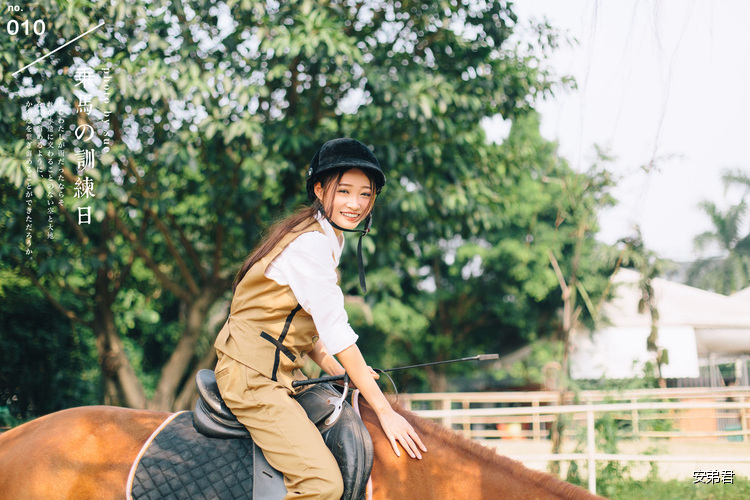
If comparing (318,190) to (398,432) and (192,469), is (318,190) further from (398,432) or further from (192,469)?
(192,469)

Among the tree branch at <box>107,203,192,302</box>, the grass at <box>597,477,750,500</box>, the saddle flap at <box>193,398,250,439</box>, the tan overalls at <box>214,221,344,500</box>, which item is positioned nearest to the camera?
the tan overalls at <box>214,221,344,500</box>

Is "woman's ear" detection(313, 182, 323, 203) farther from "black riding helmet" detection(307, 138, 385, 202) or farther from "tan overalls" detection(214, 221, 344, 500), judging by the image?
"tan overalls" detection(214, 221, 344, 500)

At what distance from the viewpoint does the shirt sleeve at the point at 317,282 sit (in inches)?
86.5

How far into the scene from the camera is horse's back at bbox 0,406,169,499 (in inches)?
93.9

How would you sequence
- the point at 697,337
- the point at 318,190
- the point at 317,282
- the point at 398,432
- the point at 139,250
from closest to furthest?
the point at 317,282 → the point at 398,432 → the point at 318,190 → the point at 139,250 → the point at 697,337

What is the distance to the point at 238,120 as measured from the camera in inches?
246

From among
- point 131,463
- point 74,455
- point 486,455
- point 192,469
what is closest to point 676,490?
point 486,455

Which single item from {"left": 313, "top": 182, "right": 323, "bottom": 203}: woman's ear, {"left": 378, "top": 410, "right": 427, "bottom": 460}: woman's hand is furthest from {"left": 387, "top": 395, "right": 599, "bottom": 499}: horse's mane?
{"left": 313, "top": 182, "right": 323, "bottom": 203}: woman's ear

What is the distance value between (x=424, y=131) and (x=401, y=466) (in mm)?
4845

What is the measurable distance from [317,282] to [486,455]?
98cm

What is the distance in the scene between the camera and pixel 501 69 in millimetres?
7465

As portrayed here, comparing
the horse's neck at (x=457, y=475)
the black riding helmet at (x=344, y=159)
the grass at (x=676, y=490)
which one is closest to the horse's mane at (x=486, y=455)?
the horse's neck at (x=457, y=475)

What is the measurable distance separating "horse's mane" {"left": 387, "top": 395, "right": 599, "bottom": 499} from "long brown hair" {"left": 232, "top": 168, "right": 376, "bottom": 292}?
0.81m

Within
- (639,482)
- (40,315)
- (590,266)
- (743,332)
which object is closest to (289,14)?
(639,482)
